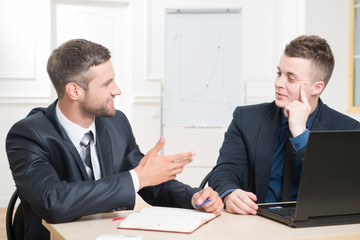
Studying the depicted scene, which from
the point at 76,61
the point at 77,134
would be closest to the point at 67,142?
the point at 77,134

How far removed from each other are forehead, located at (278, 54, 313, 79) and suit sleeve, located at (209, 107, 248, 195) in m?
0.32

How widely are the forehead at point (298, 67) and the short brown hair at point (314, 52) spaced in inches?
0.7

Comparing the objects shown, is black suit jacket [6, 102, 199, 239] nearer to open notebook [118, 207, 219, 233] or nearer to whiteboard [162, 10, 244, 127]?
open notebook [118, 207, 219, 233]

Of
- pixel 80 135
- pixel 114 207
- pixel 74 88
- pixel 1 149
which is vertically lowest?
pixel 1 149

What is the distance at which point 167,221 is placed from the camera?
4.83ft

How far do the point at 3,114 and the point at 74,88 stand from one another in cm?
313

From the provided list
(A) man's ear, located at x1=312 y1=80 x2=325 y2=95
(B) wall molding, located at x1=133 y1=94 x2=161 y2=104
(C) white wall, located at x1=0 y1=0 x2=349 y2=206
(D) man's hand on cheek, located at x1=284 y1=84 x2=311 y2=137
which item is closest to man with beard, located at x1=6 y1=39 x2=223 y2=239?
(D) man's hand on cheek, located at x1=284 y1=84 x2=311 y2=137

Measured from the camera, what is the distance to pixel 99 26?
208 inches

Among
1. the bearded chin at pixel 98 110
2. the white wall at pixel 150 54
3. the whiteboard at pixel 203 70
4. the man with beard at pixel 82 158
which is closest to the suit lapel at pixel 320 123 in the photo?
the man with beard at pixel 82 158

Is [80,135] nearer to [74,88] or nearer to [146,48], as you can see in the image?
[74,88]

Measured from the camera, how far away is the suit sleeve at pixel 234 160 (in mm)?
2084

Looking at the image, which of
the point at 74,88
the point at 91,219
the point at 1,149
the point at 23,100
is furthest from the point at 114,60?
the point at 91,219

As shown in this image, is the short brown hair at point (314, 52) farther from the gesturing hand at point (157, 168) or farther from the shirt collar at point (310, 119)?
the gesturing hand at point (157, 168)

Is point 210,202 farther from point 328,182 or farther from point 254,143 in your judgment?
point 254,143
